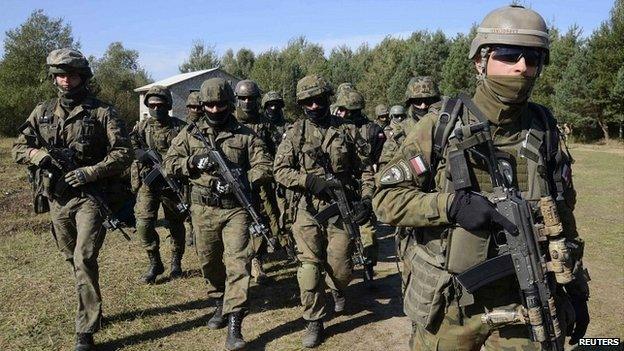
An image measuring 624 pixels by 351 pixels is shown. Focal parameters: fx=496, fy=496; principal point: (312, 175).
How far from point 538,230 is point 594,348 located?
8.51 ft

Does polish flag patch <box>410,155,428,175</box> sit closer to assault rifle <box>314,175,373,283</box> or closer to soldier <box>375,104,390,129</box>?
assault rifle <box>314,175,373,283</box>

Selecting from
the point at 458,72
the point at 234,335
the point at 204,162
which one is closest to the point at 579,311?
the point at 234,335

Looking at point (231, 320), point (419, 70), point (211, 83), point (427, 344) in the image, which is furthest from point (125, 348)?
point (419, 70)

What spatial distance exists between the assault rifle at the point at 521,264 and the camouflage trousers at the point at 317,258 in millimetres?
2285

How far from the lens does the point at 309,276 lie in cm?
455

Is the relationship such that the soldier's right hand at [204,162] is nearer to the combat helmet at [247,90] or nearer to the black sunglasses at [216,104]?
A: the black sunglasses at [216,104]

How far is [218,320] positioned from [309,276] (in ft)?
3.57

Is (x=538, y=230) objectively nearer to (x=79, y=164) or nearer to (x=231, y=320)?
(x=231, y=320)

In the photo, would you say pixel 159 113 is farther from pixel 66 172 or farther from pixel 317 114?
pixel 317 114

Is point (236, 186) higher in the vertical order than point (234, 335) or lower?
higher

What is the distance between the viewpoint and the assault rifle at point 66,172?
4.41 metres

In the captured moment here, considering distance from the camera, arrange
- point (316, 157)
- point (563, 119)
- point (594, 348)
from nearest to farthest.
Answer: point (594, 348) → point (316, 157) → point (563, 119)

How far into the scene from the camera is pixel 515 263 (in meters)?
2.38

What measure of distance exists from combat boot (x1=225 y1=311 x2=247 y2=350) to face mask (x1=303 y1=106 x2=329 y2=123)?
2.04 m
